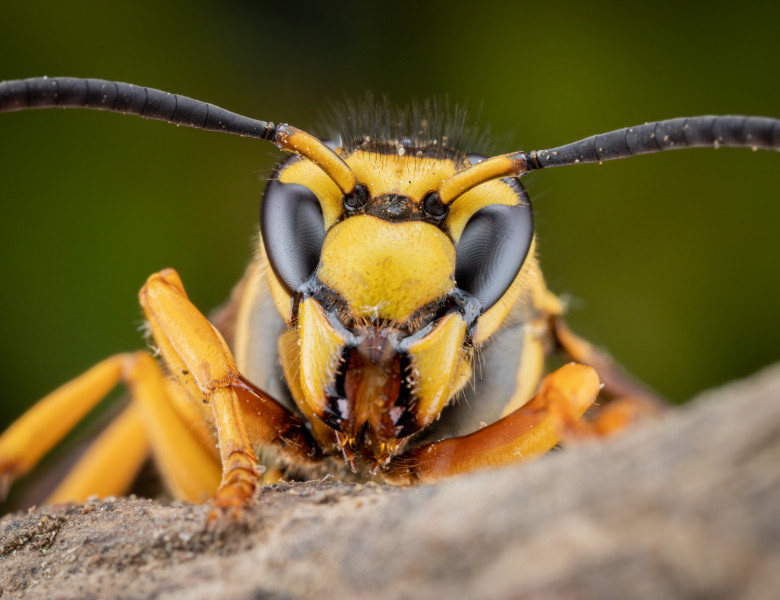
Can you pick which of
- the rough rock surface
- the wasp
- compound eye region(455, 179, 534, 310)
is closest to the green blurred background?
the wasp

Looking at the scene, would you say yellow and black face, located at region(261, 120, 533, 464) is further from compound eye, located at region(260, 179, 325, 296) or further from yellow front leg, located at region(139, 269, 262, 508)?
yellow front leg, located at region(139, 269, 262, 508)

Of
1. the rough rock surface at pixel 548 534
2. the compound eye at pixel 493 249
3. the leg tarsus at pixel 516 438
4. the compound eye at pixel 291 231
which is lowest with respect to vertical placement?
the leg tarsus at pixel 516 438

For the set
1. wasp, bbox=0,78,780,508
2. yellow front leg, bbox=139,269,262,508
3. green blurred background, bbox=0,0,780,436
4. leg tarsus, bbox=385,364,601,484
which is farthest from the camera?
green blurred background, bbox=0,0,780,436

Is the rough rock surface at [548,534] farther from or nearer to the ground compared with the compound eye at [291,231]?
nearer to the ground

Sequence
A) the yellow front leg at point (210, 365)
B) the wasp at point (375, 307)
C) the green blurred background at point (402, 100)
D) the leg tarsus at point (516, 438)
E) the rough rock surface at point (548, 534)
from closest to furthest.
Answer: the rough rock surface at point (548, 534), the yellow front leg at point (210, 365), the wasp at point (375, 307), the leg tarsus at point (516, 438), the green blurred background at point (402, 100)

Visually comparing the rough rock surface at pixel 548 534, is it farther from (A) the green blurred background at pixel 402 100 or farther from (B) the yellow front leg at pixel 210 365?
(A) the green blurred background at pixel 402 100

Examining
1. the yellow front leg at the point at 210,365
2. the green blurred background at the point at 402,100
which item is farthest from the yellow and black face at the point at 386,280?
the green blurred background at the point at 402,100
